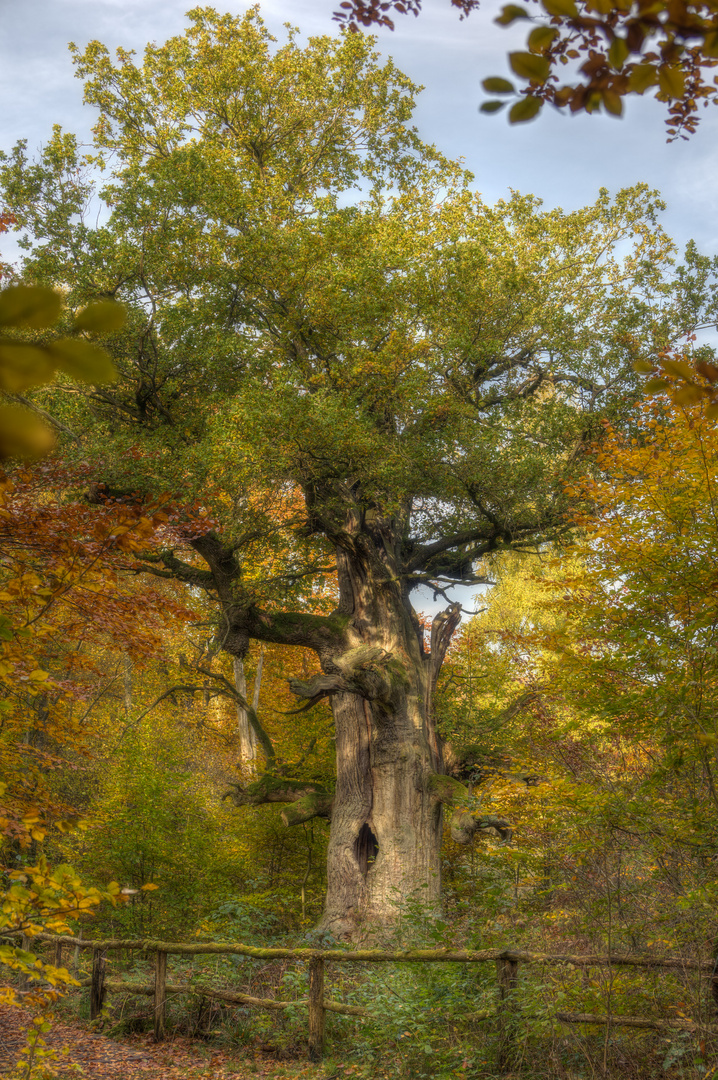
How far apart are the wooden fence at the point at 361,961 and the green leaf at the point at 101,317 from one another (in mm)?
4272

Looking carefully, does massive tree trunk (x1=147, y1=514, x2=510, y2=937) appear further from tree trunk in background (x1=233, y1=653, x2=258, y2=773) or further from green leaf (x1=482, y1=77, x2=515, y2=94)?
green leaf (x1=482, y1=77, x2=515, y2=94)

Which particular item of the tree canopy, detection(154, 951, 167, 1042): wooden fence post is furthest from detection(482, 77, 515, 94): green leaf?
detection(154, 951, 167, 1042): wooden fence post

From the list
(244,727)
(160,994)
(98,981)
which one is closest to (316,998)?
(160,994)

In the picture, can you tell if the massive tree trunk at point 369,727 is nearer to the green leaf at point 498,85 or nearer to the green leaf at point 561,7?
the green leaf at point 498,85

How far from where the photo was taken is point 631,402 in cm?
1052

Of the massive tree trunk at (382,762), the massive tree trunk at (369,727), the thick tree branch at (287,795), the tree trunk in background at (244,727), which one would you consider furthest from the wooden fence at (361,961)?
the tree trunk in background at (244,727)

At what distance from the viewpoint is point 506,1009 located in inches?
185

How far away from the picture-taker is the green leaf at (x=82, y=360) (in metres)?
0.67

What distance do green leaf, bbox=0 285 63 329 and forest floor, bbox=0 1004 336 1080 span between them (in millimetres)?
5792

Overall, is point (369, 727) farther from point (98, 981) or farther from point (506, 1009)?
point (506, 1009)

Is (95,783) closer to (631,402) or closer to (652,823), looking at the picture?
(631,402)

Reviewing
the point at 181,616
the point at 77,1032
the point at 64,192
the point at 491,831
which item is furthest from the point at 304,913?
the point at 64,192

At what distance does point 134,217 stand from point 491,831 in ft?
34.1

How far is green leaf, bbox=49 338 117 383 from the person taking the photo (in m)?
0.67
